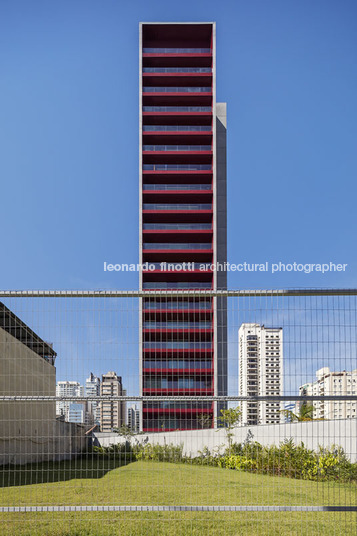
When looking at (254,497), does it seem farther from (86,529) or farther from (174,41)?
(174,41)

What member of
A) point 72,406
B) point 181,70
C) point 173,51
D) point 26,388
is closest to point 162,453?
point 72,406

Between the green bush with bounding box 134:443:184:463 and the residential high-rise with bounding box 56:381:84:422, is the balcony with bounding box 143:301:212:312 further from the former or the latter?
the green bush with bounding box 134:443:184:463

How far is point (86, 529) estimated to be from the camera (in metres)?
6.38

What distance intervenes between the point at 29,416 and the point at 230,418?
2.41 metres

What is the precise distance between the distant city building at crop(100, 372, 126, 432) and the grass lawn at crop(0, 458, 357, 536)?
0.41m

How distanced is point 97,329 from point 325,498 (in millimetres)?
3316

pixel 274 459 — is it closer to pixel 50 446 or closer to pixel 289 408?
pixel 289 408

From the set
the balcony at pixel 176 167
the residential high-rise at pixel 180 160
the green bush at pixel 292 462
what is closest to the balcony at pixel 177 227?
the residential high-rise at pixel 180 160

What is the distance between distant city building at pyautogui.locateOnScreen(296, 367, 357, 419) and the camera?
20.9 ft

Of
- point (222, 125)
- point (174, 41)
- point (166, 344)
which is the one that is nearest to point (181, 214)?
point (222, 125)

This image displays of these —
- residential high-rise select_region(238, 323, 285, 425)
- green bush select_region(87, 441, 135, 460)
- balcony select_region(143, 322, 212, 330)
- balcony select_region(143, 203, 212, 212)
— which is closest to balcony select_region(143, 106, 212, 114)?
balcony select_region(143, 203, 212, 212)

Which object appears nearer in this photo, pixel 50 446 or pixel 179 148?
pixel 50 446

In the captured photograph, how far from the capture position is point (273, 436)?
6.49 m

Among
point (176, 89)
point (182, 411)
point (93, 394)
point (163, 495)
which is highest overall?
point (176, 89)
